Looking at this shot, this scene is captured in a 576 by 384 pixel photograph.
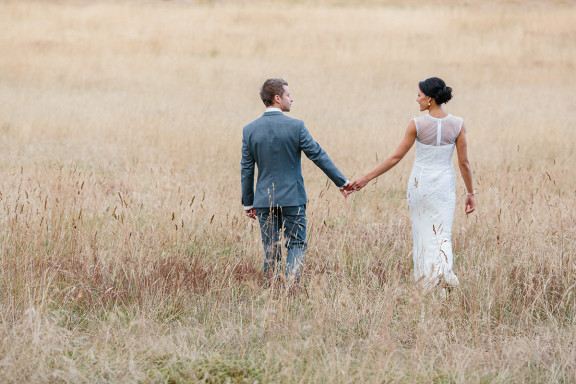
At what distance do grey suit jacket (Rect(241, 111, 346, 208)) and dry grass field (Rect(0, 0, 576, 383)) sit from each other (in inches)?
23.7

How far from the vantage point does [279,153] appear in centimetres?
536

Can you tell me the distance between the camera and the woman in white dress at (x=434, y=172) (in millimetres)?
5473

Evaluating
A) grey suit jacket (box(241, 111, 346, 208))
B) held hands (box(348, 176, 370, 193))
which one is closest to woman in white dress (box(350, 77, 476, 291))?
held hands (box(348, 176, 370, 193))

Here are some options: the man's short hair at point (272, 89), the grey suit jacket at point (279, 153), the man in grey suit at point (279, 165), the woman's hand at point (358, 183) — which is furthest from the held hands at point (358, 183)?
the man's short hair at point (272, 89)

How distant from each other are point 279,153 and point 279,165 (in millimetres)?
103

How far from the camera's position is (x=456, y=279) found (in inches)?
210

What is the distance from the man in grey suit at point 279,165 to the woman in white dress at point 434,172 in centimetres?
78

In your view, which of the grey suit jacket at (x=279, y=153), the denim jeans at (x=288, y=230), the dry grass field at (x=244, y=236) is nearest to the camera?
the dry grass field at (x=244, y=236)

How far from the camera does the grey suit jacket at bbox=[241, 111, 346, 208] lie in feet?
17.5

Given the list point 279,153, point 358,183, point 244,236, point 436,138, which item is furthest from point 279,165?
point 436,138

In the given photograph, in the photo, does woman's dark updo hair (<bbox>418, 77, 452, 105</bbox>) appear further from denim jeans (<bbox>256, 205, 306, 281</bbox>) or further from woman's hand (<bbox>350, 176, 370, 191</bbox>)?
denim jeans (<bbox>256, 205, 306, 281</bbox>)

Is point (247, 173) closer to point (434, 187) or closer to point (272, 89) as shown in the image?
point (272, 89)

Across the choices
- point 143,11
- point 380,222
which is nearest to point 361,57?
point 143,11

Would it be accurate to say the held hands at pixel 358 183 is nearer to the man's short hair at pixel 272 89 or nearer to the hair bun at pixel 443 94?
the hair bun at pixel 443 94
